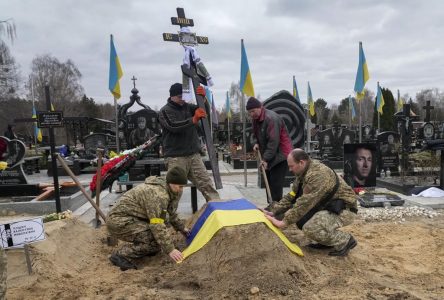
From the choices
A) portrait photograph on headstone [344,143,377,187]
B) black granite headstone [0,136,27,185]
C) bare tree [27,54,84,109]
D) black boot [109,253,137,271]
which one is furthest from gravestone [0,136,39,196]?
bare tree [27,54,84,109]

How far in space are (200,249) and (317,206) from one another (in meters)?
1.45

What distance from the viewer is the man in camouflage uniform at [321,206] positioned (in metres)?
3.98

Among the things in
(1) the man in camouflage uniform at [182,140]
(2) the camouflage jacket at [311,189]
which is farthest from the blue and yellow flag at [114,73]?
(2) the camouflage jacket at [311,189]

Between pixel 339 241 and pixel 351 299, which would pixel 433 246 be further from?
pixel 351 299

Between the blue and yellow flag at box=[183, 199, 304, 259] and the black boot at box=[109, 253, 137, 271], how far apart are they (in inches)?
25.7

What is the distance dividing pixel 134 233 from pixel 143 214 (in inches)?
8.6

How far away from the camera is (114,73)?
28.5 feet

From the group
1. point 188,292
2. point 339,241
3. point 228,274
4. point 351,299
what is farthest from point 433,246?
point 188,292

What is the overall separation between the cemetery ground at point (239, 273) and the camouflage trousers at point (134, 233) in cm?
17

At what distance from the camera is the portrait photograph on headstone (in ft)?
26.0

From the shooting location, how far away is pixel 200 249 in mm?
3543

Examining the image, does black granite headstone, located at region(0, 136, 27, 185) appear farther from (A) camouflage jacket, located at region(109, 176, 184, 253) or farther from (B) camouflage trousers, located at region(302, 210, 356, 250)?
(B) camouflage trousers, located at region(302, 210, 356, 250)

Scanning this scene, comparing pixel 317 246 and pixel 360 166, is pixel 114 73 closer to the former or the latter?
pixel 360 166

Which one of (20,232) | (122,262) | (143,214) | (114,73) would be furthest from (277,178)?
(114,73)
